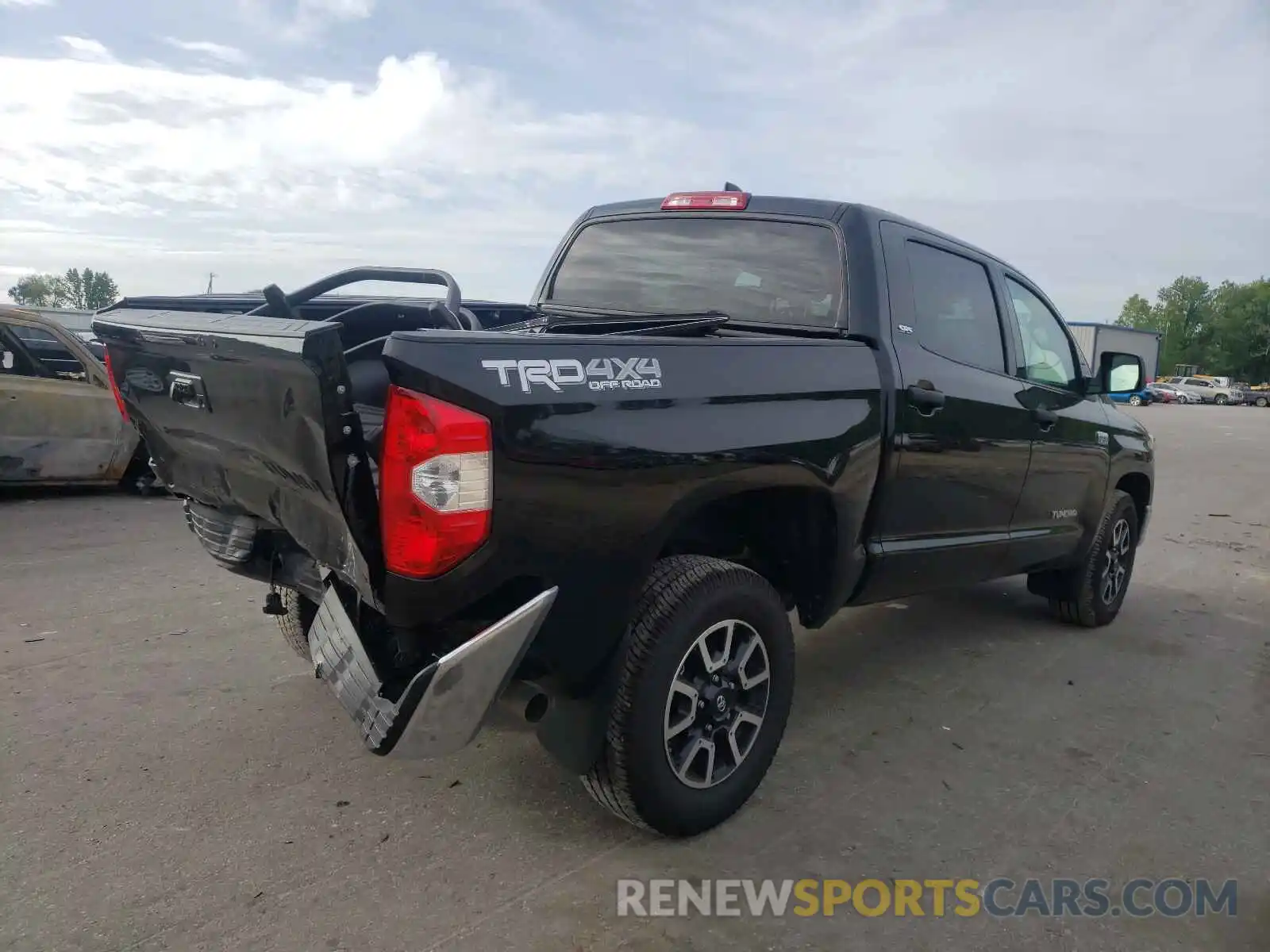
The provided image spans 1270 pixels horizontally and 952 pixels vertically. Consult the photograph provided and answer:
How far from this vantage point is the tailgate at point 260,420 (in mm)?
2461

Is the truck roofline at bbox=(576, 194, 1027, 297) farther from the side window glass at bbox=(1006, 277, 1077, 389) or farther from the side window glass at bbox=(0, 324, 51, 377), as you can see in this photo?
the side window glass at bbox=(0, 324, 51, 377)

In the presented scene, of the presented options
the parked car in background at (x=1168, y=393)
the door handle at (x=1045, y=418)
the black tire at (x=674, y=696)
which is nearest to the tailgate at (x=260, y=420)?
the black tire at (x=674, y=696)

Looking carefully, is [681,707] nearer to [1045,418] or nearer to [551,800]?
[551,800]

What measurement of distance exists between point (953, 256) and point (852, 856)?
8.73 ft

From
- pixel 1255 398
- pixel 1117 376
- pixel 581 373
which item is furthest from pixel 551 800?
pixel 1255 398

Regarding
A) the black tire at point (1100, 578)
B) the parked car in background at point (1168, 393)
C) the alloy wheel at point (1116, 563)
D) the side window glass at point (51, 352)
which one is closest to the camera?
the black tire at point (1100, 578)

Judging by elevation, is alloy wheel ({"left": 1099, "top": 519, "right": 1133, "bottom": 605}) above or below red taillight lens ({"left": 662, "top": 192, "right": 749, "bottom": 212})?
below

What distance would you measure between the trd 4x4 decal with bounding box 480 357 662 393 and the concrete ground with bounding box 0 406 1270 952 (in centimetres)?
141

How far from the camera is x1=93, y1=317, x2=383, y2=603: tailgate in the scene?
2.46 m

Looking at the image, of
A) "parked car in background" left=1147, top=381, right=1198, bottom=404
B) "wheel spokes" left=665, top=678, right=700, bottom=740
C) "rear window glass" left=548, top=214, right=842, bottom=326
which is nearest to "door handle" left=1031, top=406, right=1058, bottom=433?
"rear window glass" left=548, top=214, right=842, bottom=326

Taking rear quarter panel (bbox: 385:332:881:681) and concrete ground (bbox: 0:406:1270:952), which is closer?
rear quarter panel (bbox: 385:332:881:681)

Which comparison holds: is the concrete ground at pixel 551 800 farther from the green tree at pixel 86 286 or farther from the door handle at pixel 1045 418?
the green tree at pixel 86 286

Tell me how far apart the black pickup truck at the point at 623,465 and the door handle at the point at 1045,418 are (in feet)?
0.06

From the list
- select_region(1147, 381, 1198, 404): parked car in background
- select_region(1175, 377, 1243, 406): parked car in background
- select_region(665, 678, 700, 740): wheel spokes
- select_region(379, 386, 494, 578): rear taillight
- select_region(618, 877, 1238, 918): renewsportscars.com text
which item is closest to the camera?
select_region(379, 386, 494, 578): rear taillight
